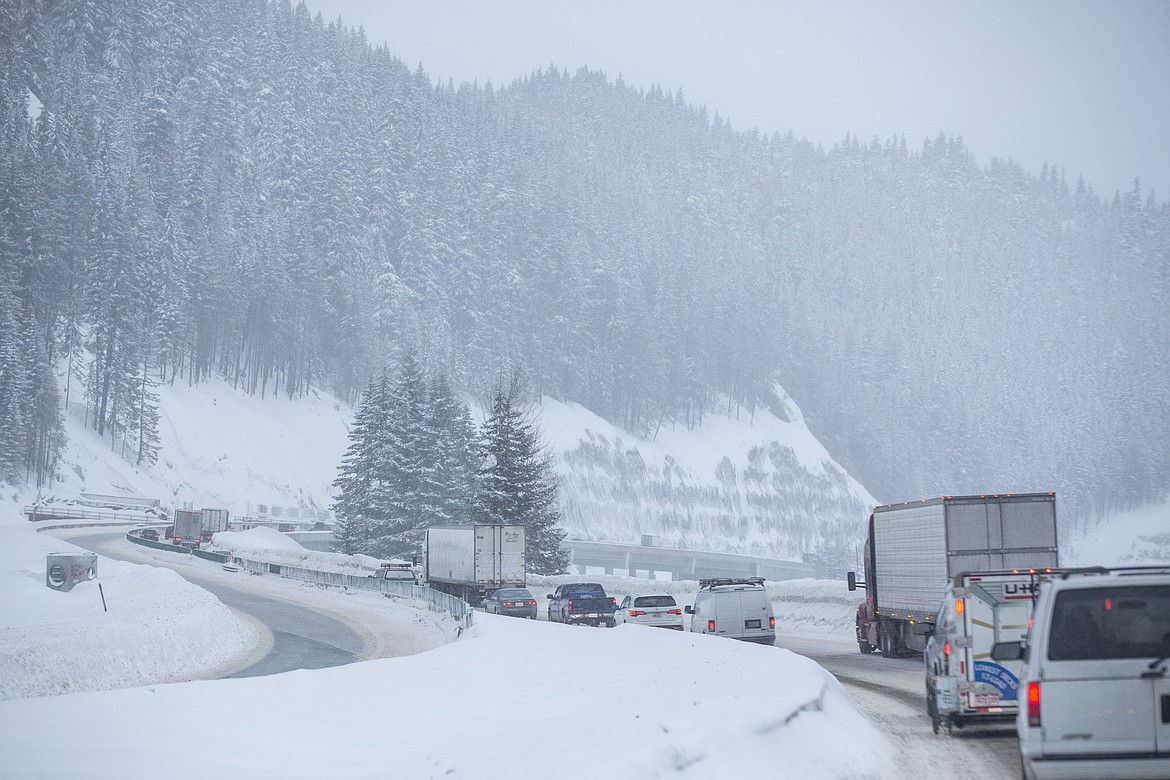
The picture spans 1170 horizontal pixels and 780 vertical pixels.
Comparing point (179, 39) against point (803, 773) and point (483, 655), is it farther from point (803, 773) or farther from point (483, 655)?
point (803, 773)

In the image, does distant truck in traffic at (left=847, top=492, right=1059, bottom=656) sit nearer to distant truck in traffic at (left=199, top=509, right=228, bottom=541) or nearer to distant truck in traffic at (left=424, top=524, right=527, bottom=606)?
distant truck in traffic at (left=424, top=524, right=527, bottom=606)

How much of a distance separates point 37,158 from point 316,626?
8986cm

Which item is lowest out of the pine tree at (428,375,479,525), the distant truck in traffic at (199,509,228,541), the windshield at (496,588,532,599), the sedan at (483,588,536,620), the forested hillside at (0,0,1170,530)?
the sedan at (483,588,536,620)

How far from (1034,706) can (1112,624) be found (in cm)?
96

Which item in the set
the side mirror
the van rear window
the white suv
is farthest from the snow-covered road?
the van rear window

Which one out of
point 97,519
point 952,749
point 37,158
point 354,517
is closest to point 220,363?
point 37,158

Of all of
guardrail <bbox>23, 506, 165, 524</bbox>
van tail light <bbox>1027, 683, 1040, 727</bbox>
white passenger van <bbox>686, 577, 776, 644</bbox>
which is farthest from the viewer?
guardrail <bbox>23, 506, 165, 524</bbox>

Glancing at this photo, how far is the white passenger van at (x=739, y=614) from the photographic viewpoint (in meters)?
30.3

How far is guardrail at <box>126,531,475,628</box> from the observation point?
43.1 m

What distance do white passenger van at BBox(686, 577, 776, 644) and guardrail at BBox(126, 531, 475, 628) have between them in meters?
7.87

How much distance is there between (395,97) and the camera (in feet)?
600

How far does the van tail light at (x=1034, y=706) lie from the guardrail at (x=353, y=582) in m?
26.1

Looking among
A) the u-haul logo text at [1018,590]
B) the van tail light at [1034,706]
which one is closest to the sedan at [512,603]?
the u-haul logo text at [1018,590]

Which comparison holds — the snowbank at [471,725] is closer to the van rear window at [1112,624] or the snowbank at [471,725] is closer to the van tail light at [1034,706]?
the van tail light at [1034,706]
